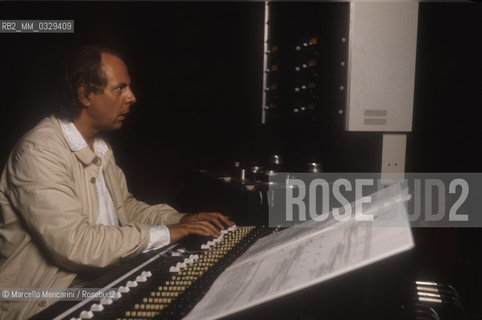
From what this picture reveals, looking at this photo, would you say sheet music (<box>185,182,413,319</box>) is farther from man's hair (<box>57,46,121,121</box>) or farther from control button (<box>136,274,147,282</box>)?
man's hair (<box>57,46,121,121</box>)

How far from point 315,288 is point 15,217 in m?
1.15

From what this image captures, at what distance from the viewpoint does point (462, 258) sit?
1.95m

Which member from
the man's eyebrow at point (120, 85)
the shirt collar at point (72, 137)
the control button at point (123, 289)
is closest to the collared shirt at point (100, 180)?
the shirt collar at point (72, 137)

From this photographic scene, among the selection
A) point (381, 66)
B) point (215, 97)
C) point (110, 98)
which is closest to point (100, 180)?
point (110, 98)

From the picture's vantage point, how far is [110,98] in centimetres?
152

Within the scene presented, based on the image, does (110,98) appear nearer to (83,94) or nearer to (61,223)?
(83,94)

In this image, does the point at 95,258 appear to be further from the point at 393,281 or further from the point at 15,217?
the point at 393,281

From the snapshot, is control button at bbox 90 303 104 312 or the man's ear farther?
the man's ear

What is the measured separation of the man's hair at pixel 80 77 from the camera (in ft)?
4.85

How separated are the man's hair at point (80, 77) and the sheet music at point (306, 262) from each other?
3.27 ft

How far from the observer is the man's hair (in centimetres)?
148

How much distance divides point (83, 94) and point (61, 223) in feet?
1.88

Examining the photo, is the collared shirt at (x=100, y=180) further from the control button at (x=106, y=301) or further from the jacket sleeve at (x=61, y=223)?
the control button at (x=106, y=301)

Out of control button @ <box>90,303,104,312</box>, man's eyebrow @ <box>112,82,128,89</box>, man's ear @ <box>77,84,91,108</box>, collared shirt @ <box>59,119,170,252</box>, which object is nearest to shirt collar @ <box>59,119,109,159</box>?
collared shirt @ <box>59,119,170,252</box>
